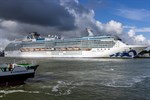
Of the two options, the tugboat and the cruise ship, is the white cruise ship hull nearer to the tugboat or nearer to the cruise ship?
the cruise ship

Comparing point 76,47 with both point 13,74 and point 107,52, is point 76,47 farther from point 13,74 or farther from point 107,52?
point 13,74

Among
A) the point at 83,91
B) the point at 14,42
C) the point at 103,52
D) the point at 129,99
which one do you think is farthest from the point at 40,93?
the point at 14,42

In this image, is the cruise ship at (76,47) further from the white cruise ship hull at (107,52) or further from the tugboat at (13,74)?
the tugboat at (13,74)

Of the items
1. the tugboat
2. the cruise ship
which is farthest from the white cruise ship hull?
the tugboat

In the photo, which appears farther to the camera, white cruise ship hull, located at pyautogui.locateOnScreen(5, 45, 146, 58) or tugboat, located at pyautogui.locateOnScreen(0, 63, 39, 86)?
white cruise ship hull, located at pyautogui.locateOnScreen(5, 45, 146, 58)

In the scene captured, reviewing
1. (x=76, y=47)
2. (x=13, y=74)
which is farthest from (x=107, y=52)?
(x=13, y=74)

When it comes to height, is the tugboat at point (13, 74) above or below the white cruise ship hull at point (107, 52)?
below

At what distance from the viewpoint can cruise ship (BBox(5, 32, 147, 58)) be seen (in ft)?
403

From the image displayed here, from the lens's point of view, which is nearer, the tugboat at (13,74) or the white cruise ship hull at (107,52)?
the tugboat at (13,74)

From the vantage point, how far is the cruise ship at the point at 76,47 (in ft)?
403

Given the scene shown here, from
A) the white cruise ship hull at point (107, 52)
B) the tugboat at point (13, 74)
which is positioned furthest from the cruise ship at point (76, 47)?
the tugboat at point (13, 74)

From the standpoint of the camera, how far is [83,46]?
444 feet

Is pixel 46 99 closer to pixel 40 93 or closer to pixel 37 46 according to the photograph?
pixel 40 93

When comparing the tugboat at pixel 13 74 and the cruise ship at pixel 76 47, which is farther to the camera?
the cruise ship at pixel 76 47
